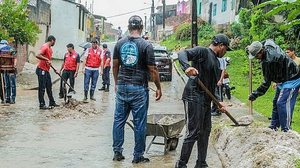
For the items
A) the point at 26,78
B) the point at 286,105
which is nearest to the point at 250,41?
the point at 26,78

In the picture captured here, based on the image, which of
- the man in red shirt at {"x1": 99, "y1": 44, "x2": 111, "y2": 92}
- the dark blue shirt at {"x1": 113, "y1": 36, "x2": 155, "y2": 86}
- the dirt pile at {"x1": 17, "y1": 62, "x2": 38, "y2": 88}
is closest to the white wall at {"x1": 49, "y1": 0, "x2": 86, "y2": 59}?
the dirt pile at {"x1": 17, "y1": 62, "x2": 38, "y2": 88}

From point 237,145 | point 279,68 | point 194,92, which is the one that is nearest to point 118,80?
point 194,92

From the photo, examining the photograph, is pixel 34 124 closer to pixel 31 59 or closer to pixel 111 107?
pixel 111 107

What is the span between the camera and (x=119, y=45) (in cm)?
726

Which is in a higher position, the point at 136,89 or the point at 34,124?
the point at 136,89

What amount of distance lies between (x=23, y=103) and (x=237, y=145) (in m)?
8.57

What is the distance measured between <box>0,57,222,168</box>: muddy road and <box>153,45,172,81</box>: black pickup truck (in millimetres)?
8267

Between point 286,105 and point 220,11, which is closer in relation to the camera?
point 286,105

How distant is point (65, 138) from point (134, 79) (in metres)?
2.59

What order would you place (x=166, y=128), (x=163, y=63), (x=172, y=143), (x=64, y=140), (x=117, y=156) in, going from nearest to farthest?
1. (x=117, y=156)
2. (x=166, y=128)
3. (x=172, y=143)
4. (x=64, y=140)
5. (x=163, y=63)

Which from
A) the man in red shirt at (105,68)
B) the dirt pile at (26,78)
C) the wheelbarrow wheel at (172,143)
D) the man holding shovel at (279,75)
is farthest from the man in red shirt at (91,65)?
the man holding shovel at (279,75)

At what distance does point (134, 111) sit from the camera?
738cm

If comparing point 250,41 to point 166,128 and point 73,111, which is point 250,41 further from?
point 166,128

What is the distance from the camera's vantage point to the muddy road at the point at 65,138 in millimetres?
7453
